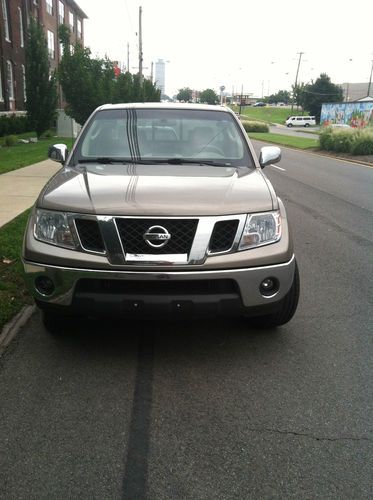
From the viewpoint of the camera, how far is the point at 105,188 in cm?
350

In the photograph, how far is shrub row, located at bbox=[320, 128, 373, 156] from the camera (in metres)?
23.4

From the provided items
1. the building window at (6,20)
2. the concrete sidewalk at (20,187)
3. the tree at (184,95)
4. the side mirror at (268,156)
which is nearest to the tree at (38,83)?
the building window at (6,20)

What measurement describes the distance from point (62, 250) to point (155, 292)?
2.19 ft

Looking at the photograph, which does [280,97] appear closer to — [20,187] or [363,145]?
[363,145]

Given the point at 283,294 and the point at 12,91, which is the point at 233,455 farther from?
the point at 12,91

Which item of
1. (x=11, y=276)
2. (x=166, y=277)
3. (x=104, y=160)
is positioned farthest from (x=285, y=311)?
(x=11, y=276)

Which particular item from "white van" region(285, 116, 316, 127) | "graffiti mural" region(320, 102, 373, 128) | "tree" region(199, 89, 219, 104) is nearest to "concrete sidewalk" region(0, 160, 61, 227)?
"graffiti mural" region(320, 102, 373, 128)

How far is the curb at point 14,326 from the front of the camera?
12.7 feet

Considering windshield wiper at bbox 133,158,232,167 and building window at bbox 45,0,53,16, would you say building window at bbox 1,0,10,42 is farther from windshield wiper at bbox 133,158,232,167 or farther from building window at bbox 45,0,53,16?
windshield wiper at bbox 133,158,232,167

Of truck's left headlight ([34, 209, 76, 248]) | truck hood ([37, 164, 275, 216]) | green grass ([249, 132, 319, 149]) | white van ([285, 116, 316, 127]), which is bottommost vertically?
white van ([285, 116, 316, 127])

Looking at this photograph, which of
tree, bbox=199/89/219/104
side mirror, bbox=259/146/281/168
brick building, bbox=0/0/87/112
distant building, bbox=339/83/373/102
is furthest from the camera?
tree, bbox=199/89/219/104

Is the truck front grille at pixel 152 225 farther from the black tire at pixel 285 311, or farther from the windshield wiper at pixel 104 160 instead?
the windshield wiper at pixel 104 160

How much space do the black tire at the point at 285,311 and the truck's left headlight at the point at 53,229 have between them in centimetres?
156

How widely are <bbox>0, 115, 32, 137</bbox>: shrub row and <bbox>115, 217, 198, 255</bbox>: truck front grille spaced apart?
2580cm
